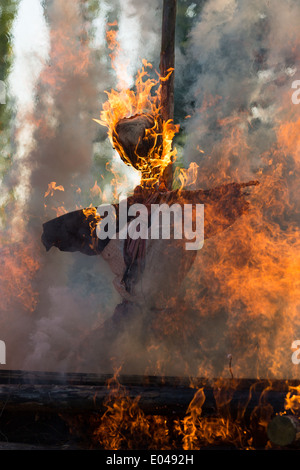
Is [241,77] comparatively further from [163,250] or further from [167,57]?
[163,250]

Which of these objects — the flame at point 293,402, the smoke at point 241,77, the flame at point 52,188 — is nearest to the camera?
the flame at point 293,402

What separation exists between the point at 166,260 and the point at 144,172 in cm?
147

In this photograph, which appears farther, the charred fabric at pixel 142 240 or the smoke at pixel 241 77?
the smoke at pixel 241 77

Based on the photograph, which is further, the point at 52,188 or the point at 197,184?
the point at 52,188

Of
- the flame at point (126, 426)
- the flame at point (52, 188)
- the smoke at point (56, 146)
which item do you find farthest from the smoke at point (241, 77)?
the flame at point (126, 426)

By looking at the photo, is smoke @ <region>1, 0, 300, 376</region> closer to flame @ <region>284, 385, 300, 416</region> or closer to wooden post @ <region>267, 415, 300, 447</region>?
flame @ <region>284, 385, 300, 416</region>

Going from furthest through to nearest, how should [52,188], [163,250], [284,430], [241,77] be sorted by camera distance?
[241,77], [52,188], [163,250], [284,430]

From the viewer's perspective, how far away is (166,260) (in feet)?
21.2

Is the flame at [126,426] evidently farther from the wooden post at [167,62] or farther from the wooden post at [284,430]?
the wooden post at [167,62]

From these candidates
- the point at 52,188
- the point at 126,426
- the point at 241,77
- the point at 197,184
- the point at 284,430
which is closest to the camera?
the point at 284,430

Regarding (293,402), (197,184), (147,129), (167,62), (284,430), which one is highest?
(167,62)

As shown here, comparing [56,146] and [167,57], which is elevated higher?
[56,146]

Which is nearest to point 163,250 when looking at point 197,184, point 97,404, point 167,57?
point 97,404
